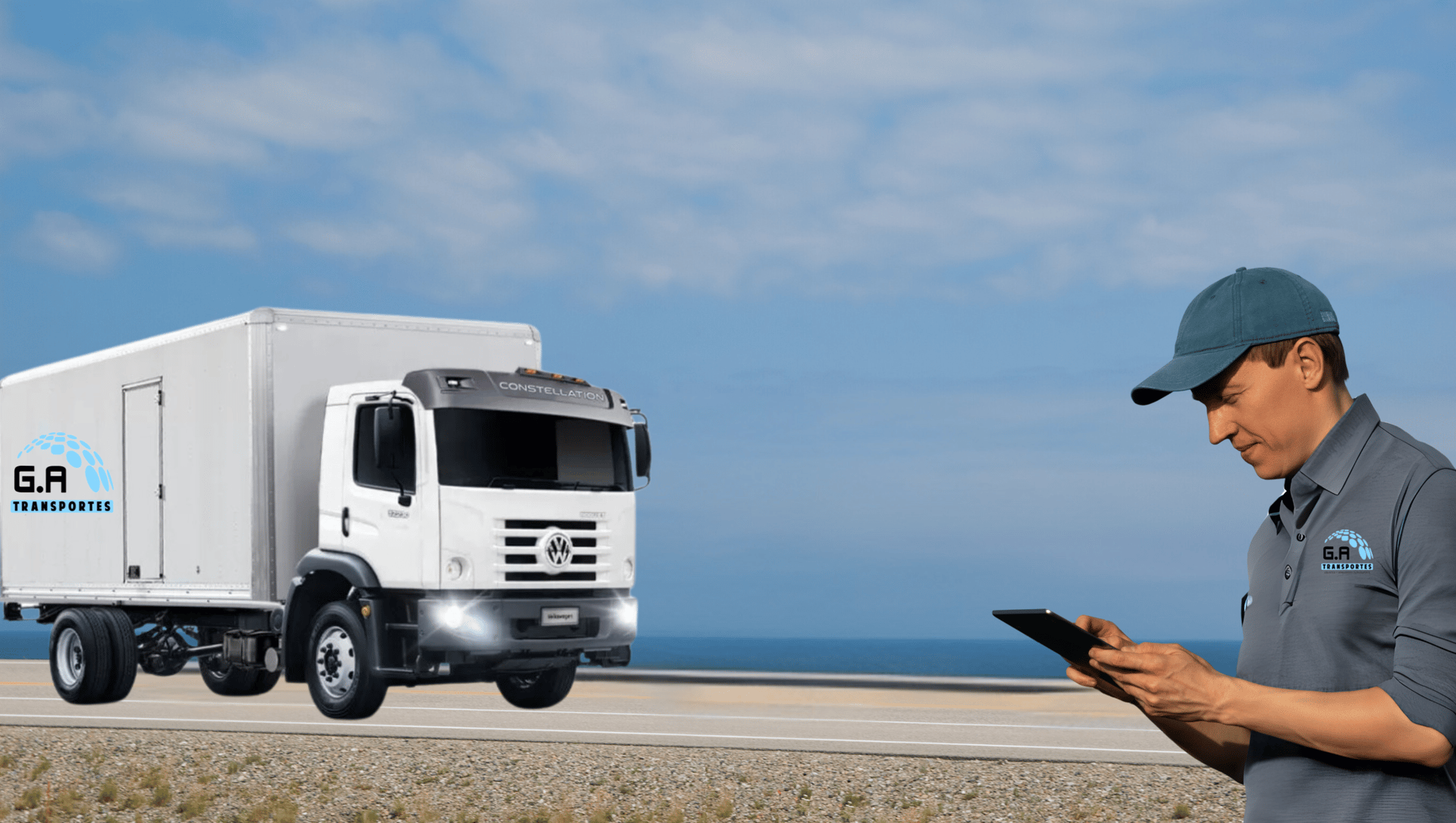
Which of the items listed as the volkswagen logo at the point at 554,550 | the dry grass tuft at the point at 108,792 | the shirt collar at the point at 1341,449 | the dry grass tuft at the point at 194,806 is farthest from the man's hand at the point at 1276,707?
the dry grass tuft at the point at 108,792

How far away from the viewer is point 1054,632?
2473 mm

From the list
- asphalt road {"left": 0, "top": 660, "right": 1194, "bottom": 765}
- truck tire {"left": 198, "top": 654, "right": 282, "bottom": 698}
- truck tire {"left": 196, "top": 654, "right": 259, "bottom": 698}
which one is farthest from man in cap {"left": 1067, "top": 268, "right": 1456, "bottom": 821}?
asphalt road {"left": 0, "top": 660, "right": 1194, "bottom": 765}

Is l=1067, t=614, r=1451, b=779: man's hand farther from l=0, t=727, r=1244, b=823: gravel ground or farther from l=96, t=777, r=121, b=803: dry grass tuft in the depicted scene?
l=96, t=777, r=121, b=803: dry grass tuft

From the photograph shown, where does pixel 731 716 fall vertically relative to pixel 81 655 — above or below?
below

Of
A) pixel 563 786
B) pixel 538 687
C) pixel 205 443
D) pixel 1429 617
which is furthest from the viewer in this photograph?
pixel 563 786

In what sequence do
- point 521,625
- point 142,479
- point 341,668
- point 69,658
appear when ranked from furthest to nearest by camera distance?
point 69,658, point 142,479, point 341,668, point 521,625

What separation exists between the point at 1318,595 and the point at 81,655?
642 inches

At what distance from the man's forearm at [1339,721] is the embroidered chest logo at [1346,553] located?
214 millimetres

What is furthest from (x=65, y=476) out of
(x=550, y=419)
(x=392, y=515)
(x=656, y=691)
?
(x=656, y=691)

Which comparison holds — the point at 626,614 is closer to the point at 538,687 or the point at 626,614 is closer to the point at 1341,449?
the point at 538,687

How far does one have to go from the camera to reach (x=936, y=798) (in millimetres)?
15070

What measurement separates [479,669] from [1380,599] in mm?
10968

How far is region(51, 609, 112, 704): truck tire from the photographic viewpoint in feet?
50.8

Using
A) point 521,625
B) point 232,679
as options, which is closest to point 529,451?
point 521,625
